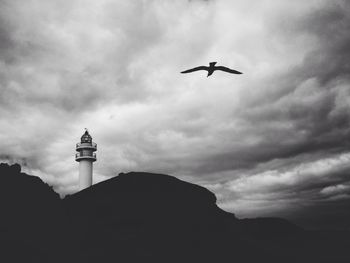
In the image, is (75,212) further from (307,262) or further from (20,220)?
(307,262)

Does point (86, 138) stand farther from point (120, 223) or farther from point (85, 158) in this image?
point (120, 223)

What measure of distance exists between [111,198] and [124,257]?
17.3ft

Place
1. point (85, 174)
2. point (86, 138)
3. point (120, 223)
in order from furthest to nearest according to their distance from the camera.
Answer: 1. point (86, 138)
2. point (85, 174)
3. point (120, 223)

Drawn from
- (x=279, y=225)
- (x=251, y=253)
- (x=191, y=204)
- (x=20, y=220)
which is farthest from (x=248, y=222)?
(x=20, y=220)

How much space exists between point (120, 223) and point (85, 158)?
75.8ft

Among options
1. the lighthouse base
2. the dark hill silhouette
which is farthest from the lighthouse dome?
the dark hill silhouette

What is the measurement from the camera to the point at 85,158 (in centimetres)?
4806

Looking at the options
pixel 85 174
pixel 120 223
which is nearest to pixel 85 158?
pixel 85 174

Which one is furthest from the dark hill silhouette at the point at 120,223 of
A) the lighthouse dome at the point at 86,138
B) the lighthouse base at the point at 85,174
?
the lighthouse dome at the point at 86,138

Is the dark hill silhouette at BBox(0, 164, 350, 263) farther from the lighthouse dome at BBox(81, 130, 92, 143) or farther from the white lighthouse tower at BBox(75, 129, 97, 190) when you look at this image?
the lighthouse dome at BBox(81, 130, 92, 143)

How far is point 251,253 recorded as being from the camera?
3238 cm

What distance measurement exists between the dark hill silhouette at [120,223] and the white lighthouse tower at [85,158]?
62.9ft

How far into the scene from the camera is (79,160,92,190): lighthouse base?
47062 millimetres

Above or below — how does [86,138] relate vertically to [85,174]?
above
